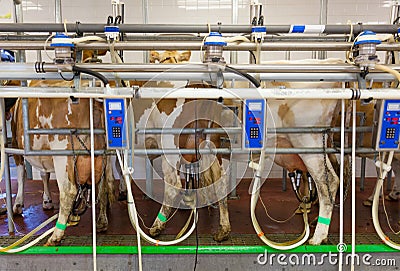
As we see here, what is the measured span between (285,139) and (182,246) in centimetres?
120

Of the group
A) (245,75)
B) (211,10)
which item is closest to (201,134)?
(245,75)

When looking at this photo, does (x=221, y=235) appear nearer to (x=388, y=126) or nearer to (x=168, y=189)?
(x=168, y=189)

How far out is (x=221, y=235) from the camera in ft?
8.50

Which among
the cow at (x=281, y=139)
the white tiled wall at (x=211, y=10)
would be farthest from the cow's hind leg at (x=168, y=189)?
the white tiled wall at (x=211, y=10)

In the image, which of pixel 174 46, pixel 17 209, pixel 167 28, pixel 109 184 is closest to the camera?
pixel 174 46

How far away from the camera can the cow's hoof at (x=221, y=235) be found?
8.38 feet

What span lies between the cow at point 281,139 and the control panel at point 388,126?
0.40 metres

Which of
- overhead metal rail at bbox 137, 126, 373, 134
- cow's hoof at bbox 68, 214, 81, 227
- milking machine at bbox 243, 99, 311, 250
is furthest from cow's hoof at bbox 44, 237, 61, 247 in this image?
milking machine at bbox 243, 99, 311, 250

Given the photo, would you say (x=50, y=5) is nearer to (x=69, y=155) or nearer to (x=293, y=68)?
(x=69, y=155)

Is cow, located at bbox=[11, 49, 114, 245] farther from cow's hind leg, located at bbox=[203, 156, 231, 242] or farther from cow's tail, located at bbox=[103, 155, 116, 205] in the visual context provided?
cow's hind leg, located at bbox=[203, 156, 231, 242]

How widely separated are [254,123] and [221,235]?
981 mm

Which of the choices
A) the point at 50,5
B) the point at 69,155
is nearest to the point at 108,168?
the point at 69,155

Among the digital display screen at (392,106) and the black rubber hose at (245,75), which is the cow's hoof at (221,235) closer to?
the black rubber hose at (245,75)

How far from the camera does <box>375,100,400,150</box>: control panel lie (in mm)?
2180
